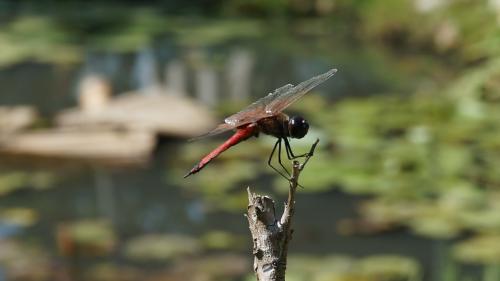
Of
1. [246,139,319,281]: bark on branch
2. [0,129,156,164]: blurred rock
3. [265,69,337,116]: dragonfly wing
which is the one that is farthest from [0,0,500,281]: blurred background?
[246,139,319,281]: bark on branch

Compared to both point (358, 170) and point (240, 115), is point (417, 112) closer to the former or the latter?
point (358, 170)

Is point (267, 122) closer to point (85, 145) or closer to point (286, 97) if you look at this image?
point (286, 97)

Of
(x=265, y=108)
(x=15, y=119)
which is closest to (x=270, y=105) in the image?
(x=265, y=108)

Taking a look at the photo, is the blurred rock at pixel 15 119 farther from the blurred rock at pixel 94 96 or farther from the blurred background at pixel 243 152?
the blurred rock at pixel 94 96

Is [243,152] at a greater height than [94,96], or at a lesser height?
lesser

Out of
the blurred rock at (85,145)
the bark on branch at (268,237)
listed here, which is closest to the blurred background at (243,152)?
the blurred rock at (85,145)

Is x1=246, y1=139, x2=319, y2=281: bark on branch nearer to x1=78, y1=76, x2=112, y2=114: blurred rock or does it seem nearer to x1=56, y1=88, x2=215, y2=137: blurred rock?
x1=56, y1=88, x2=215, y2=137: blurred rock
